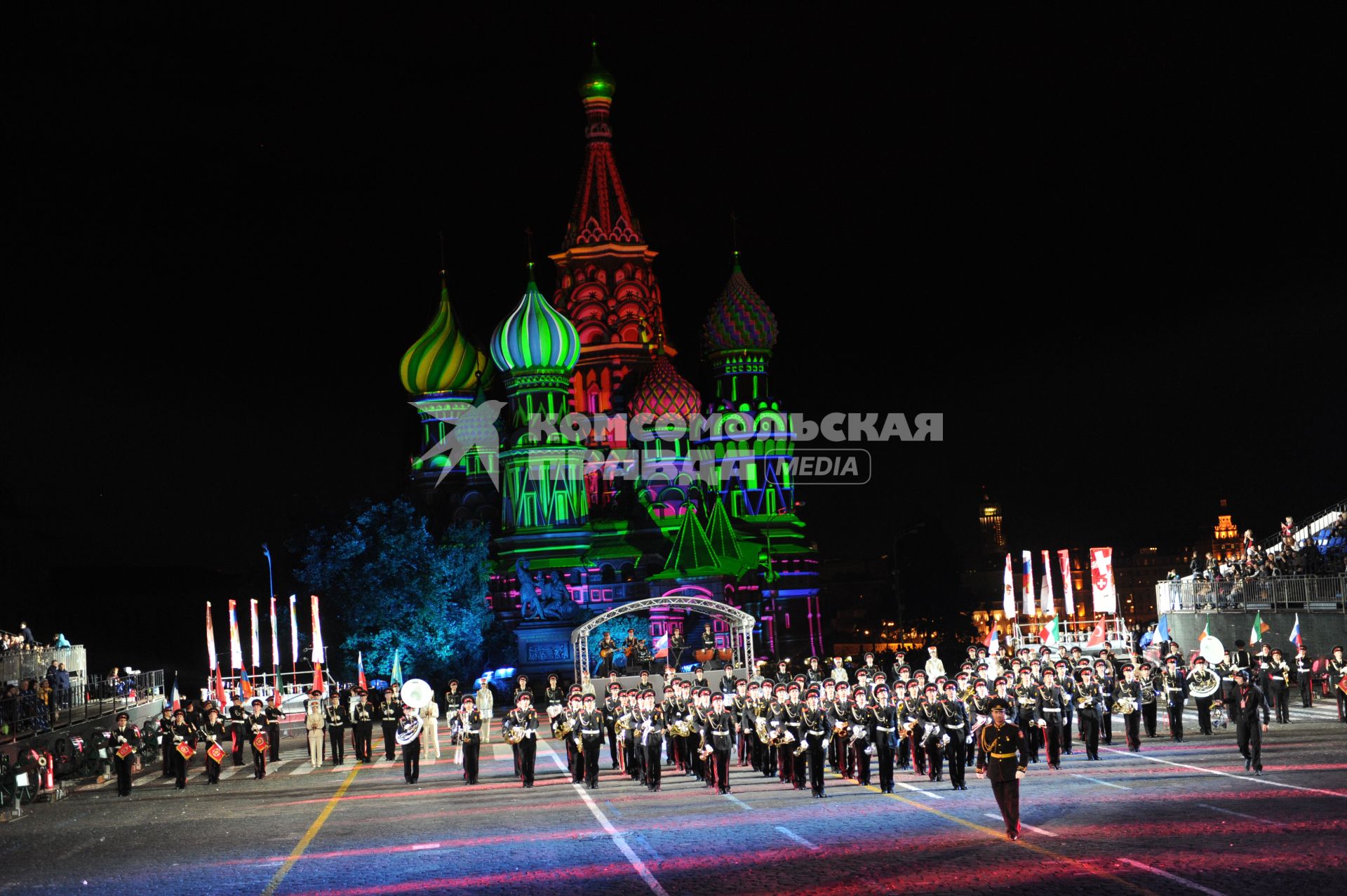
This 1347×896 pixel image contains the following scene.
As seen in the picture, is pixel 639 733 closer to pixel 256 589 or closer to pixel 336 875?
pixel 336 875

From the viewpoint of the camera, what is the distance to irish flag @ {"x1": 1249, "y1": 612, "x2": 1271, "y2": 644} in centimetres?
3828

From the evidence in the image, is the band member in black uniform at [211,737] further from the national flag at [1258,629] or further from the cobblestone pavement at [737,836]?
the national flag at [1258,629]

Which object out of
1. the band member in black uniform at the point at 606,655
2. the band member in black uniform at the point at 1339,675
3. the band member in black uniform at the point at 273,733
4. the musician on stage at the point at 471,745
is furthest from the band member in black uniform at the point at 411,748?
the band member in black uniform at the point at 606,655

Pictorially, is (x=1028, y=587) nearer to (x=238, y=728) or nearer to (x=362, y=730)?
(x=362, y=730)

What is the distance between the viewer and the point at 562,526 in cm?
8250

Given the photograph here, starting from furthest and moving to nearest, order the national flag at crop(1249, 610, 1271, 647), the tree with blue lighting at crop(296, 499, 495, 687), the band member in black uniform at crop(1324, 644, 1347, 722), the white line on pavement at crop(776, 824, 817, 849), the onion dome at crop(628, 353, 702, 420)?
the onion dome at crop(628, 353, 702, 420) < the tree with blue lighting at crop(296, 499, 495, 687) < the national flag at crop(1249, 610, 1271, 647) < the band member in black uniform at crop(1324, 644, 1347, 722) < the white line on pavement at crop(776, 824, 817, 849)

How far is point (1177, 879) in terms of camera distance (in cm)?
1456

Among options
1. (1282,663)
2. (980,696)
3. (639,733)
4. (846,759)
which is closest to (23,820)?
(639,733)

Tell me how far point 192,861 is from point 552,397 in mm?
67615

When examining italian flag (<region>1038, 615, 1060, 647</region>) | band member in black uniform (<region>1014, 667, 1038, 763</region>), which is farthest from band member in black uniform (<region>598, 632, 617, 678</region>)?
band member in black uniform (<region>1014, 667, 1038, 763</region>)

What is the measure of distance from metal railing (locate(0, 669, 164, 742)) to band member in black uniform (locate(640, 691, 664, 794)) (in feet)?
41.6

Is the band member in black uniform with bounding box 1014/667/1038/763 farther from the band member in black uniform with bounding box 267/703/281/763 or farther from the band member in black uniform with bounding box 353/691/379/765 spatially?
the band member in black uniform with bounding box 267/703/281/763

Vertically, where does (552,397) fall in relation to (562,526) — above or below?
above

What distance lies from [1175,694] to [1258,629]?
1115 centimetres
